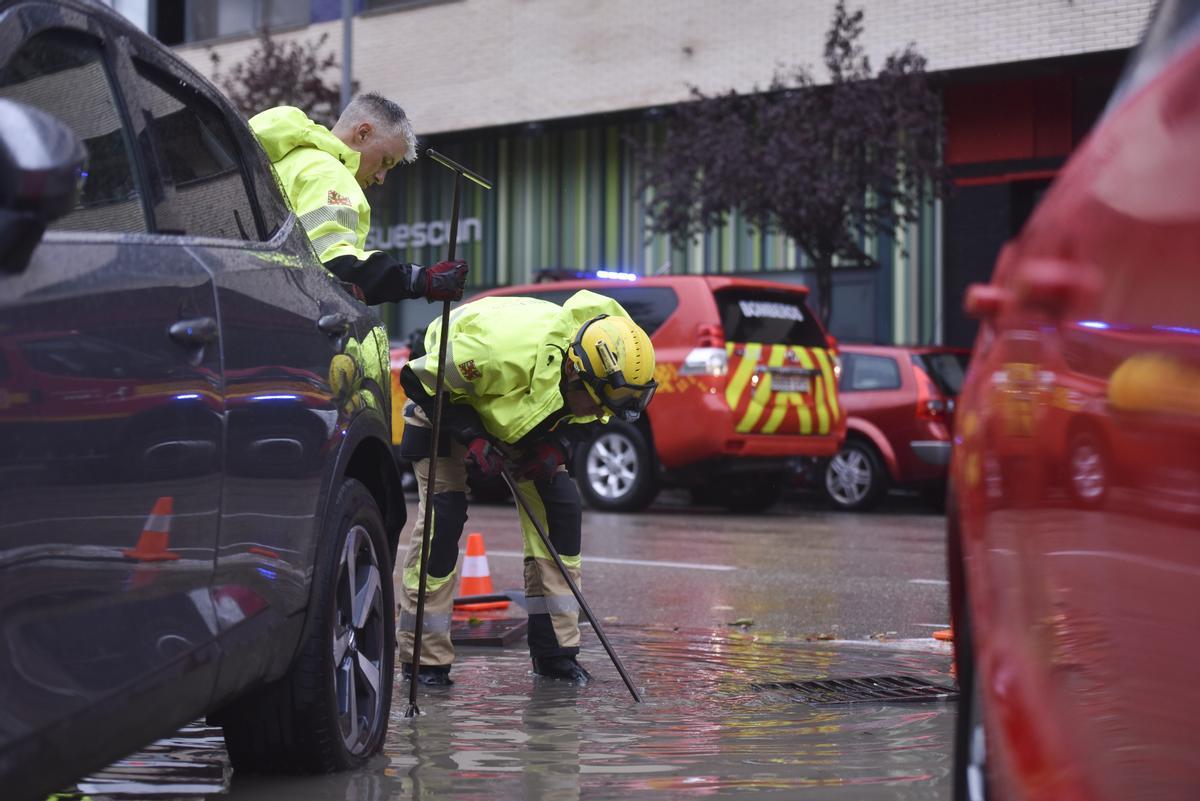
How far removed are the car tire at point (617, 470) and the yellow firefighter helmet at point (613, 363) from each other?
8457 millimetres

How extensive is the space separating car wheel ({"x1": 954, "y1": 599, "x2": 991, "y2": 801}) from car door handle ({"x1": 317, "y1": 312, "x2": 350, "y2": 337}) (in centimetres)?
176

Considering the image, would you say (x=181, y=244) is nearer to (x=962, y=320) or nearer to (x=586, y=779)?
(x=586, y=779)

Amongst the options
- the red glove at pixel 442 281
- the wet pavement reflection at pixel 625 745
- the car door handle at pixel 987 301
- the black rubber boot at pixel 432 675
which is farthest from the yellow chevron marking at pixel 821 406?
the car door handle at pixel 987 301

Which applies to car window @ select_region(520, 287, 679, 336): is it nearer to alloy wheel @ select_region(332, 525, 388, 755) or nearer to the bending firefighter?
the bending firefighter

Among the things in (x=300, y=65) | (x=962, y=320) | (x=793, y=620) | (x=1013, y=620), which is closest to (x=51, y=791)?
(x=1013, y=620)

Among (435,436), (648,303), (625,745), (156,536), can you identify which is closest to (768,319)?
(648,303)

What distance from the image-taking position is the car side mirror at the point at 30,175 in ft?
7.60

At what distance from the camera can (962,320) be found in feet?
70.5

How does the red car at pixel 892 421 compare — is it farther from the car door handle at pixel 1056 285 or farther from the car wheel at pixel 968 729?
the car door handle at pixel 1056 285

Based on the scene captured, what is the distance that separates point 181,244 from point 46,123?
0.95 meters

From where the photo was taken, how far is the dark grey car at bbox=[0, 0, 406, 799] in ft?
8.16

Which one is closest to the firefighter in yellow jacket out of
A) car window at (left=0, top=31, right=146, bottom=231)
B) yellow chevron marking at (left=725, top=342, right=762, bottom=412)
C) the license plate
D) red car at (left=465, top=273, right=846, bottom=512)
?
car window at (left=0, top=31, right=146, bottom=231)

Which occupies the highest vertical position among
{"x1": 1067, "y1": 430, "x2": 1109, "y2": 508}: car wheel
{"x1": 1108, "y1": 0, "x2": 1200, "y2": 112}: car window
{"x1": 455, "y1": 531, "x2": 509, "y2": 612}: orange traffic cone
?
{"x1": 1108, "y1": 0, "x2": 1200, "y2": 112}: car window

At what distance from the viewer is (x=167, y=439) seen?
9.91 feet
